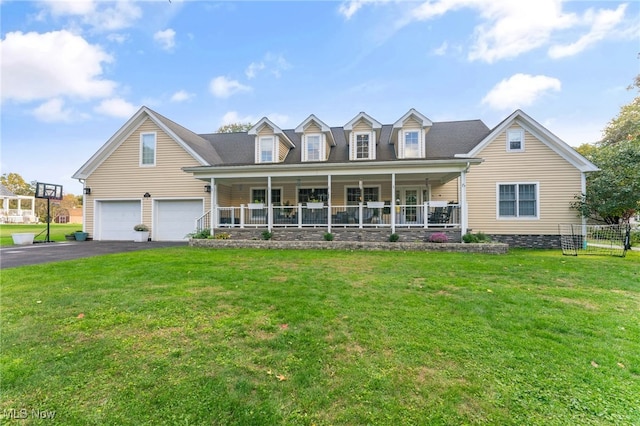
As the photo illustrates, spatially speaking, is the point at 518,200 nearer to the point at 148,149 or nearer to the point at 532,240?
the point at 532,240

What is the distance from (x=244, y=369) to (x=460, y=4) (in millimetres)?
15269

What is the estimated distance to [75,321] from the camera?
355 cm

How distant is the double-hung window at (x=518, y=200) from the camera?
40.7 feet

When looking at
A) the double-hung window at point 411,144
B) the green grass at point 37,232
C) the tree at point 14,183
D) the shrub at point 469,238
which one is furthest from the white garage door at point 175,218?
the tree at point 14,183

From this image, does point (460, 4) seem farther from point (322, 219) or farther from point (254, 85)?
point (254, 85)

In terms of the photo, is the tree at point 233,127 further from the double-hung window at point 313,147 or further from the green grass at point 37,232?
the double-hung window at point 313,147

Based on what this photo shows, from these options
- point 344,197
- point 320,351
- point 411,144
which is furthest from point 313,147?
point 320,351

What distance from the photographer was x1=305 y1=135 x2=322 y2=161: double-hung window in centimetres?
1408

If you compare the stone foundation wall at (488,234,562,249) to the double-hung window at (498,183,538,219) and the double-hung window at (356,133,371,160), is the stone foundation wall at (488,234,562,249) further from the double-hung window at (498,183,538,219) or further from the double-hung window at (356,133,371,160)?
the double-hung window at (356,133,371,160)

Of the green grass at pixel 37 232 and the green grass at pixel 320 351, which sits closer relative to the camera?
the green grass at pixel 320 351

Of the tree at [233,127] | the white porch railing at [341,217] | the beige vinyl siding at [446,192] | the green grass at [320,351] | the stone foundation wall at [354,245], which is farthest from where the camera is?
the tree at [233,127]

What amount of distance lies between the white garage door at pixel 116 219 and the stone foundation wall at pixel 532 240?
18.1 meters

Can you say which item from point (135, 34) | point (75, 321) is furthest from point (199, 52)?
point (75, 321)

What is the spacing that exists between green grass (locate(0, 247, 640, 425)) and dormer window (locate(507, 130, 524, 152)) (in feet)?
28.6
